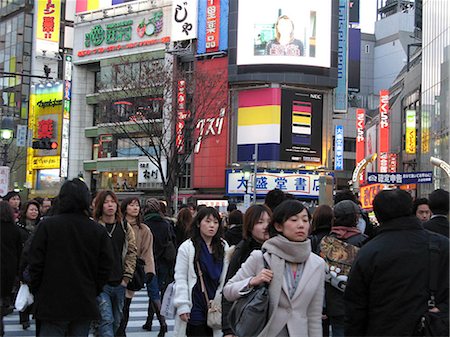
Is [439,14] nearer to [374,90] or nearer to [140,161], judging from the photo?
[140,161]

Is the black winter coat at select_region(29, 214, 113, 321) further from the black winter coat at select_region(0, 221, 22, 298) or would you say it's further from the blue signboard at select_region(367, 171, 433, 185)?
the blue signboard at select_region(367, 171, 433, 185)

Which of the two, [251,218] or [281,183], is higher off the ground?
[281,183]

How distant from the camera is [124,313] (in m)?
8.18

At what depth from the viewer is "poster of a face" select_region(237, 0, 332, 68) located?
149ft

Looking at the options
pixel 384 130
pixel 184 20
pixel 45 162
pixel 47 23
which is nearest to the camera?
pixel 184 20

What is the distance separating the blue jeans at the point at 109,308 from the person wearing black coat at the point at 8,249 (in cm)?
102

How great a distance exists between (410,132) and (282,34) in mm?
10887

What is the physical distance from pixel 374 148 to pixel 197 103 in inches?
841

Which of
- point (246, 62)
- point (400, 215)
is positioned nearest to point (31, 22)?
point (246, 62)

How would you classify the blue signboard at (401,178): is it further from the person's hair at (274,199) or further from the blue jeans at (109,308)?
the blue jeans at (109,308)

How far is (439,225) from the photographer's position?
604 centimetres

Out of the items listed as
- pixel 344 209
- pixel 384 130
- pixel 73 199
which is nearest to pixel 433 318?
pixel 344 209

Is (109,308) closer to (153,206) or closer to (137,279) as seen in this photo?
(137,279)

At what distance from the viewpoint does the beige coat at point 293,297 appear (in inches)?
165
